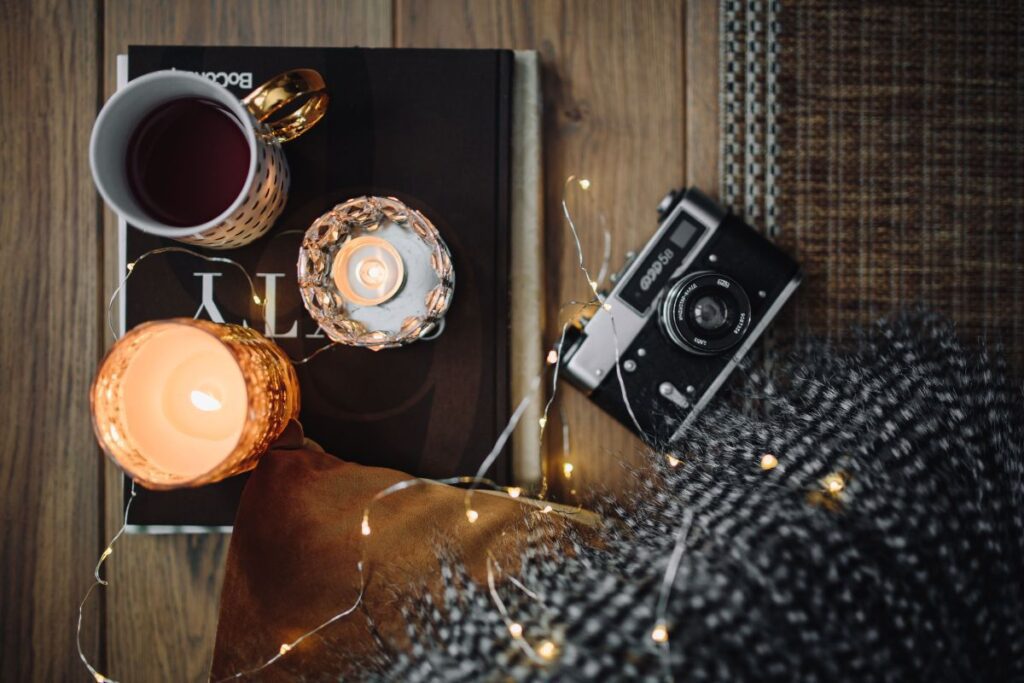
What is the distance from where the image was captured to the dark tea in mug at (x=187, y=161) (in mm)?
353

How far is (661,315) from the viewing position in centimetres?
43

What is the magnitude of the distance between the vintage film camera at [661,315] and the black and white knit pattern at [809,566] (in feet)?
0.20

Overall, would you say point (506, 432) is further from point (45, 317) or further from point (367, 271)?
point (45, 317)

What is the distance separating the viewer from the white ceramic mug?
1.07ft

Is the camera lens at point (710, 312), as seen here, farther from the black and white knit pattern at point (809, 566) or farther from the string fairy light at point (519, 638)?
the string fairy light at point (519, 638)

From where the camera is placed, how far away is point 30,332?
0.45 meters

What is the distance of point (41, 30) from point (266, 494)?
0.37 meters

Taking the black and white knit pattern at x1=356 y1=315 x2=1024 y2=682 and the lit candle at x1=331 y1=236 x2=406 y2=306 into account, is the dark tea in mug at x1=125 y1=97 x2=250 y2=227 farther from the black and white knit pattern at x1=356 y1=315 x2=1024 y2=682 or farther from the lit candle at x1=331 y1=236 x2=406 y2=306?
the black and white knit pattern at x1=356 y1=315 x2=1024 y2=682

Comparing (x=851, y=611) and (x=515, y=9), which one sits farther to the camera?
(x=515, y=9)

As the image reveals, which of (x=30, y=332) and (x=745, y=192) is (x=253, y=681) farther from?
(x=745, y=192)

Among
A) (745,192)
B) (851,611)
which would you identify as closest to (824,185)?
(745,192)

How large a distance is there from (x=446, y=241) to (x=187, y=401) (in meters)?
0.18

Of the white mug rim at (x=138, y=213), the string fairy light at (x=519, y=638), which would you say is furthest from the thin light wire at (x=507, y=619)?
the white mug rim at (x=138, y=213)

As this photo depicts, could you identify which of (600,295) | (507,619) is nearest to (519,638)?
(507,619)
